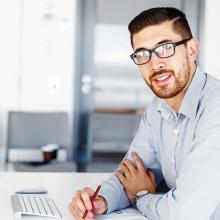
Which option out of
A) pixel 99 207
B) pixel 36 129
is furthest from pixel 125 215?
pixel 36 129

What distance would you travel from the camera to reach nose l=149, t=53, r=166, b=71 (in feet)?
5.07

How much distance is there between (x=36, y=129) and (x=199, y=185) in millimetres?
3096

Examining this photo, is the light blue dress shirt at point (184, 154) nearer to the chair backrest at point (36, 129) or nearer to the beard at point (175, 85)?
the beard at point (175, 85)

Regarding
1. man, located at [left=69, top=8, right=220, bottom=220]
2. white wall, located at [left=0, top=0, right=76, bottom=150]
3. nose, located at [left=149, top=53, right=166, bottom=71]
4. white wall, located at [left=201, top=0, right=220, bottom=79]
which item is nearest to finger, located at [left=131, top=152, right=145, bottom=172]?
man, located at [left=69, top=8, right=220, bottom=220]

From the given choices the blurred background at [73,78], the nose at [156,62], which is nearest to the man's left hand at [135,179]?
the nose at [156,62]

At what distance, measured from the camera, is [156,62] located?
155cm

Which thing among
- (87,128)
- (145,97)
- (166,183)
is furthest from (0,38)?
(166,183)

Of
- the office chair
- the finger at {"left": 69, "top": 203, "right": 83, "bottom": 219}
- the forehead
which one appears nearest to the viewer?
the finger at {"left": 69, "top": 203, "right": 83, "bottom": 219}

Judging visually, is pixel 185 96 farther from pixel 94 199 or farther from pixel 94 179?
pixel 94 179

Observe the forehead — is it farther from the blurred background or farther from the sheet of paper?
the blurred background

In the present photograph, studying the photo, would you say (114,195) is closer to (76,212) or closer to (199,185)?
(76,212)

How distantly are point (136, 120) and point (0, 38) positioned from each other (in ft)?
5.20

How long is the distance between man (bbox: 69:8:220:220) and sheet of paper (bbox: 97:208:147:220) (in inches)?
0.8

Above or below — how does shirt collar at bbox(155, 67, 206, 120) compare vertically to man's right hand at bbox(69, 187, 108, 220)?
above
